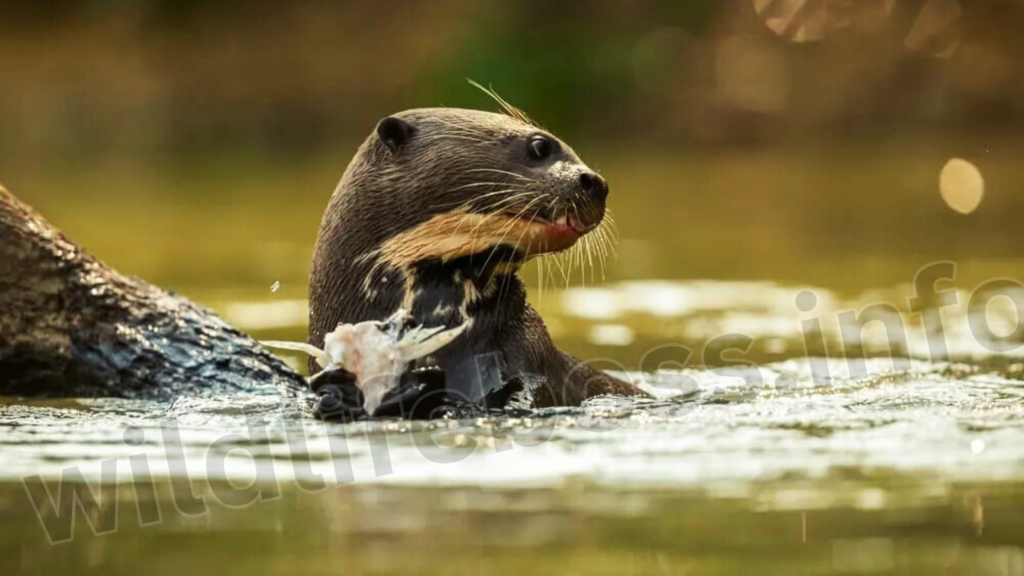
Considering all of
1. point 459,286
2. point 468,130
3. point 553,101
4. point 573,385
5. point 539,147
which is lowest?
point 573,385

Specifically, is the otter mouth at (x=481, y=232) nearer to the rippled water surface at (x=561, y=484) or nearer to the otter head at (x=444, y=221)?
the otter head at (x=444, y=221)

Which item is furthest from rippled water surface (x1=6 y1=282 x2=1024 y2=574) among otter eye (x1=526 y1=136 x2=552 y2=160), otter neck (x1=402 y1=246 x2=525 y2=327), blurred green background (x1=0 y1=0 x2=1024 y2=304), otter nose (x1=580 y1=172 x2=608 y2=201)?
blurred green background (x1=0 y1=0 x2=1024 y2=304)

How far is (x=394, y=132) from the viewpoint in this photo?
601cm

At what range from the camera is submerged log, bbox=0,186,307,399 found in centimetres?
651

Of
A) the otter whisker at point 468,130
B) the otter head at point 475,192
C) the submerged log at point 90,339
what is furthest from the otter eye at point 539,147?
the submerged log at point 90,339

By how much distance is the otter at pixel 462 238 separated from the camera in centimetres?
580

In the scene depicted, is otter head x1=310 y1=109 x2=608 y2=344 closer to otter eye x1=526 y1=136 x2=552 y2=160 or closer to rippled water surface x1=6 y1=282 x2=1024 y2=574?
otter eye x1=526 y1=136 x2=552 y2=160

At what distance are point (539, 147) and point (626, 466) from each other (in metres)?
1.62

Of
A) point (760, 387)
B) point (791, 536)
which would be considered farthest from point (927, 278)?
point (791, 536)

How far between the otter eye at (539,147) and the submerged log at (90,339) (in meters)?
1.23

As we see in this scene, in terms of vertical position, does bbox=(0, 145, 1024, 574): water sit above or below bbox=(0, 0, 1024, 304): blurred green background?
below

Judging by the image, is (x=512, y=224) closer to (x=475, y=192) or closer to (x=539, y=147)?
(x=475, y=192)

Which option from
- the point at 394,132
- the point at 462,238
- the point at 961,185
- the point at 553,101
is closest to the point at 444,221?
the point at 462,238

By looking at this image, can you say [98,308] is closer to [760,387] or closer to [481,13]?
[760,387]
